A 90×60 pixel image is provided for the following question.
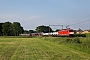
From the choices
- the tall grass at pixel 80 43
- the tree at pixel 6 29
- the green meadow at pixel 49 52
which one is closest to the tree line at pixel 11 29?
the tree at pixel 6 29

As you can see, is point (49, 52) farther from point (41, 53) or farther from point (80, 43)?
point (80, 43)

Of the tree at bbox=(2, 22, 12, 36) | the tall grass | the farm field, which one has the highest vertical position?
the tree at bbox=(2, 22, 12, 36)

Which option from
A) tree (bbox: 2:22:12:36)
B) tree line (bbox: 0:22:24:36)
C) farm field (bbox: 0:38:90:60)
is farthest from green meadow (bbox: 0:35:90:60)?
tree (bbox: 2:22:12:36)

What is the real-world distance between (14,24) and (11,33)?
12.2 meters

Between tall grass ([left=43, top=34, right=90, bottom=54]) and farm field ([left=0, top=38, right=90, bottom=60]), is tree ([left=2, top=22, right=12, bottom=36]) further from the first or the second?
farm field ([left=0, top=38, right=90, bottom=60])

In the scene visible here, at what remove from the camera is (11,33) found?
180 metres

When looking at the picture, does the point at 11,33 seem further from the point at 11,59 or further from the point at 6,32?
the point at 11,59

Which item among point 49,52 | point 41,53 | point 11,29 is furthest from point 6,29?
point 41,53

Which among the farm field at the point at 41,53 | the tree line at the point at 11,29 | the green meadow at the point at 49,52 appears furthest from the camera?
the tree line at the point at 11,29

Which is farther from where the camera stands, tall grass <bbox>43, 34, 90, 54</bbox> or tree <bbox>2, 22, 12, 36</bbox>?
tree <bbox>2, 22, 12, 36</bbox>

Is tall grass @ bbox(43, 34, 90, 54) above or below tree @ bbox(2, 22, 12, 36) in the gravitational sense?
below

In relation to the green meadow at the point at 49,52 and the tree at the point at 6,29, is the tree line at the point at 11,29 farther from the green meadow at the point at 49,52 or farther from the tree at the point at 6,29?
the green meadow at the point at 49,52

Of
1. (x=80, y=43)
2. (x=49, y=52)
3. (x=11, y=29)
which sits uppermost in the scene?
(x=11, y=29)

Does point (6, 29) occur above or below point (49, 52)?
above
